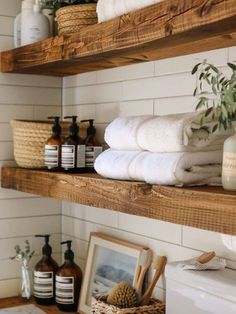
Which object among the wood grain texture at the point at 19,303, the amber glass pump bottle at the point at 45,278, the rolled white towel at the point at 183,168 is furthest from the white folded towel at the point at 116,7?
the wood grain texture at the point at 19,303

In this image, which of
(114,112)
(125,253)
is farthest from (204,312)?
(114,112)

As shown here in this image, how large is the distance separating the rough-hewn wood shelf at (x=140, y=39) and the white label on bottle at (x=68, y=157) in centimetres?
29

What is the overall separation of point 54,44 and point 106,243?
2.40 ft

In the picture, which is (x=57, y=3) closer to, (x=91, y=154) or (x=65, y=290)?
(x=91, y=154)

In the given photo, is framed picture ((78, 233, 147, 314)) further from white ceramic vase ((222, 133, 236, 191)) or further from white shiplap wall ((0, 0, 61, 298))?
white ceramic vase ((222, 133, 236, 191))

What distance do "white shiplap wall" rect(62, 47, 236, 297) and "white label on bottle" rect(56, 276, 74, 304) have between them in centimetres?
15

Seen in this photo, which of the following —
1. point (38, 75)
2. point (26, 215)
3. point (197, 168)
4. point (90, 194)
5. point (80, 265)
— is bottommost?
point (80, 265)

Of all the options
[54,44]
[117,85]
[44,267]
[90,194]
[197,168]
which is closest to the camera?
[197,168]

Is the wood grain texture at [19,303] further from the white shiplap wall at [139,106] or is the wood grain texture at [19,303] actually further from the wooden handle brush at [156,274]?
the wooden handle brush at [156,274]

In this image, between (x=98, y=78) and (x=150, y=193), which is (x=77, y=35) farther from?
(x=150, y=193)

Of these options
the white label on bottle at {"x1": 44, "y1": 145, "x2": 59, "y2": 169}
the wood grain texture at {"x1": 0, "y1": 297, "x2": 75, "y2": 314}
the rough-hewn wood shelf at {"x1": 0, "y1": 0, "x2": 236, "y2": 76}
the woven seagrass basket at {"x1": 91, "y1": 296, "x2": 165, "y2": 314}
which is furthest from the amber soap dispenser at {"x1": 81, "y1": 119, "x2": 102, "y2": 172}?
the wood grain texture at {"x1": 0, "y1": 297, "x2": 75, "y2": 314}

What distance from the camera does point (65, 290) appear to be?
7.00 feet

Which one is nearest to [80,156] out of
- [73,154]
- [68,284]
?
[73,154]

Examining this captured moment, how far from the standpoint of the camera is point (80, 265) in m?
2.29
